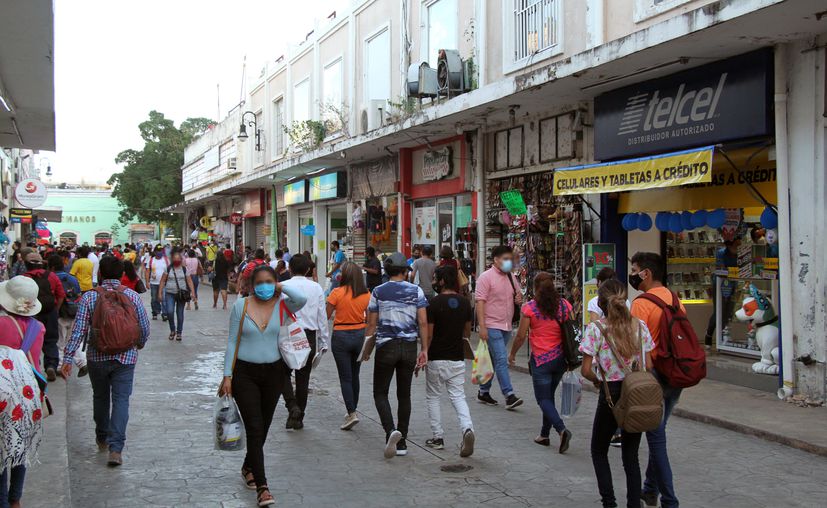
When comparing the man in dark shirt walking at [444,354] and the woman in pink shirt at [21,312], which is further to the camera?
the man in dark shirt walking at [444,354]

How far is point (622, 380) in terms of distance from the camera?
16.3ft

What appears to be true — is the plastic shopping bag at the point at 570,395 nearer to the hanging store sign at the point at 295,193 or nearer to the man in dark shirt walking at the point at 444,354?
the man in dark shirt walking at the point at 444,354

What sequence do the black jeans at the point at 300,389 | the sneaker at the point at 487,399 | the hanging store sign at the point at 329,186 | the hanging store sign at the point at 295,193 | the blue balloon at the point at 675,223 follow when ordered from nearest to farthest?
1. the black jeans at the point at 300,389
2. the sneaker at the point at 487,399
3. the blue balloon at the point at 675,223
4. the hanging store sign at the point at 329,186
5. the hanging store sign at the point at 295,193

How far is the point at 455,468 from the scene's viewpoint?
6359mm

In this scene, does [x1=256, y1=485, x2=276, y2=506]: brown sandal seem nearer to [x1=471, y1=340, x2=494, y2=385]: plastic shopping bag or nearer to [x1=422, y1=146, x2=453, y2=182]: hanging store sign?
[x1=471, y1=340, x2=494, y2=385]: plastic shopping bag

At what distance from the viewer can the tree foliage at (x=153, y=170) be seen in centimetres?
5066

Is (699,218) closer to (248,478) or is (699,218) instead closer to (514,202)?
(514,202)

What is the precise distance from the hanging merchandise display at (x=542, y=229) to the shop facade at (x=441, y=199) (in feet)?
3.37

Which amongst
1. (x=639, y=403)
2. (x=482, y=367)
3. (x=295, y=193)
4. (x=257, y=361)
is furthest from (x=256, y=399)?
(x=295, y=193)

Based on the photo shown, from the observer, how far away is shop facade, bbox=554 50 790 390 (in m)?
9.53

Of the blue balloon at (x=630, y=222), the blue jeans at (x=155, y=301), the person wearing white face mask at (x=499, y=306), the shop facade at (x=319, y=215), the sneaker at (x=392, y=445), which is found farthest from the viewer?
the shop facade at (x=319, y=215)

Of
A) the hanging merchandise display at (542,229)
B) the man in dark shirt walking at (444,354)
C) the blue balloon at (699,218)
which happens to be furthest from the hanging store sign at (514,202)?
the man in dark shirt walking at (444,354)

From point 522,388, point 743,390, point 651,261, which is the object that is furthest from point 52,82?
point 743,390

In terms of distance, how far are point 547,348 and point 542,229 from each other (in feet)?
23.3
